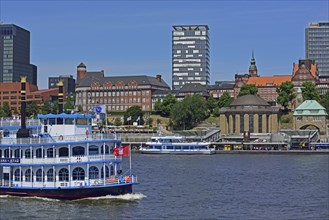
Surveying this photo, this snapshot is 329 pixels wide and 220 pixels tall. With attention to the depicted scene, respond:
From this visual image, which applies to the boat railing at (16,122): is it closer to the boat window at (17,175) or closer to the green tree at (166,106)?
the boat window at (17,175)

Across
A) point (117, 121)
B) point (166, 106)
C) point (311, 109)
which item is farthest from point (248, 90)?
point (117, 121)

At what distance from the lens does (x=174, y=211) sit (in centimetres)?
5216

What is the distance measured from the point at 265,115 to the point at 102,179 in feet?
382

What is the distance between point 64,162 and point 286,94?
13727 cm

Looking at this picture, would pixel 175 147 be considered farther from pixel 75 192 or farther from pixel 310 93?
pixel 75 192

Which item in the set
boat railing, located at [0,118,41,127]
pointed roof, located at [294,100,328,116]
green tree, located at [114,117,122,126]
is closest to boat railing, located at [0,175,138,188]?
boat railing, located at [0,118,41,127]

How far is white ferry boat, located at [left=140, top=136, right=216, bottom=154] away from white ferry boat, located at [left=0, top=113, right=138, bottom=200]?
81.9m

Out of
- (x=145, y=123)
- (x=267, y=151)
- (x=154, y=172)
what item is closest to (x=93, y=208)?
(x=154, y=172)

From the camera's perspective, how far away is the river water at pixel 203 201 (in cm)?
5022

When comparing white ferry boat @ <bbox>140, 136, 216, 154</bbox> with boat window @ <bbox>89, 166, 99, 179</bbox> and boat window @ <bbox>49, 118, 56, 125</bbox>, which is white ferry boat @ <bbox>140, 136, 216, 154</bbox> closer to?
boat window @ <bbox>49, 118, 56, 125</bbox>

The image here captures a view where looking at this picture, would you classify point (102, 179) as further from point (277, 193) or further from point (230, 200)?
point (277, 193)

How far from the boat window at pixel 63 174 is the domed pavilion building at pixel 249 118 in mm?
113655

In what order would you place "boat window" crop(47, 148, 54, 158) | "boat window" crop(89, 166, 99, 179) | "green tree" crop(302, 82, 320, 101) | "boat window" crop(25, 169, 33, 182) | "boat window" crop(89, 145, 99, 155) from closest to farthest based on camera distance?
"boat window" crop(89, 166, 99, 179) < "boat window" crop(47, 148, 54, 158) < "boat window" crop(89, 145, 99, 155) < "boat window" crop(25, 169, 33, 182) < "green tree" crop(302, 82, 320, 101)

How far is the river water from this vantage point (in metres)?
50.2
